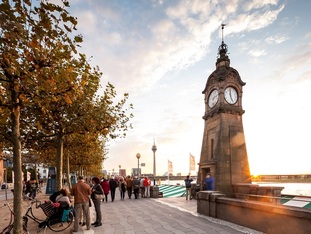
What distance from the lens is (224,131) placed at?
17.0m

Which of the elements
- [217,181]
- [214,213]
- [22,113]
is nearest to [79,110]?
[22,113]

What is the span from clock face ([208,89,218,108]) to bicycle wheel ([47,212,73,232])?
12.9m

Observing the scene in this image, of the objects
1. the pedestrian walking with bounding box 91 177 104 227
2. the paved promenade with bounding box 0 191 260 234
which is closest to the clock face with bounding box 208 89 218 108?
the paved promenade with bounding box 0 191 260 234

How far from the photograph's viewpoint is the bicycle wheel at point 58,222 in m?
A: 9.36

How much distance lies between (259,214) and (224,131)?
9.05 metres

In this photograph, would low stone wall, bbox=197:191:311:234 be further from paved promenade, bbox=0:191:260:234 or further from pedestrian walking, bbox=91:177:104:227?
pedestrian walking, bbox=91:177:104:227

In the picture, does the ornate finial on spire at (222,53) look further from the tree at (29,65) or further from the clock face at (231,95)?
the tree at (29,65)

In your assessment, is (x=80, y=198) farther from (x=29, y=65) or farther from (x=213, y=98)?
(x=213, y=98)

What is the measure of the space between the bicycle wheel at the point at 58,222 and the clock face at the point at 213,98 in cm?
1290

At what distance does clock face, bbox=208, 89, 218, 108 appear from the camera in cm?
1838

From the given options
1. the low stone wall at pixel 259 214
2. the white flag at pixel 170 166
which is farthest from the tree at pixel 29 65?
the white flag at pixel 170 166

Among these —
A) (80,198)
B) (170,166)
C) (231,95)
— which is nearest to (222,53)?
(231,95)

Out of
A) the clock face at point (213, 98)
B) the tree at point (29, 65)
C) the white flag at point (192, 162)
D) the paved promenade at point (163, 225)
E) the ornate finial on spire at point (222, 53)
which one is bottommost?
the paved promenade at point (163, 225)

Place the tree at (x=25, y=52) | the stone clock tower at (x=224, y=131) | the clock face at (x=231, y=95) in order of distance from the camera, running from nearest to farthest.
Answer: the tree at (x=25, y=52)
the stone clock tower at (x=224, y=131)
the clock face at (x=231, y=95)
